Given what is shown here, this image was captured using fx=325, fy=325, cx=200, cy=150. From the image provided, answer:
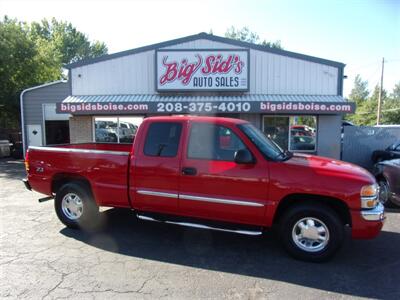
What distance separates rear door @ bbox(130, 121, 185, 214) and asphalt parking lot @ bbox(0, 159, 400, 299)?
65 cm

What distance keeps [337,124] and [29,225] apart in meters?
11.5

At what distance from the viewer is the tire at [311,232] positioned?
430cm

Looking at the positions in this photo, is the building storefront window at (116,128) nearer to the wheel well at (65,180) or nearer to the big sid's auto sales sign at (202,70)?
the big sid's auto sales sign at (202,70)

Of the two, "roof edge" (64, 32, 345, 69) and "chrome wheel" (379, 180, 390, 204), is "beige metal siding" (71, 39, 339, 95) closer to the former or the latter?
"roof edge" (64, 32, 345, 69)

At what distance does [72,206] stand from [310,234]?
3983 mm

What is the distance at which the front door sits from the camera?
4531 mm

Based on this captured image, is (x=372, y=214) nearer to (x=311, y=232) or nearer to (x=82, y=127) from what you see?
(x=311, y=232)

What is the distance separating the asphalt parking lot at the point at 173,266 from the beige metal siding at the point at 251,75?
840 centimetres

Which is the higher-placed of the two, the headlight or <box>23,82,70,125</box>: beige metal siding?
<box>23,82,70,125</box>: beige metal siding

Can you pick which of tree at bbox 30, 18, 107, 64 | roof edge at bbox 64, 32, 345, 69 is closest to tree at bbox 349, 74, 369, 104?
tree at bbox 30, 18, 107, 64

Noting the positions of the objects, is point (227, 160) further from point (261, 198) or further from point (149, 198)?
point (149, 198)

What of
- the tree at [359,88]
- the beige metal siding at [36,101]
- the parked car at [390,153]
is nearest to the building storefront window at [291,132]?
the parked car at [390,153]

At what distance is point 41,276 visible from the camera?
3971mm

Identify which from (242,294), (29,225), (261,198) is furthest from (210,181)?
(29,225)
